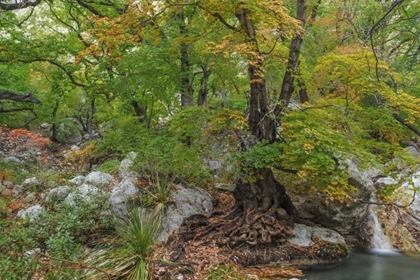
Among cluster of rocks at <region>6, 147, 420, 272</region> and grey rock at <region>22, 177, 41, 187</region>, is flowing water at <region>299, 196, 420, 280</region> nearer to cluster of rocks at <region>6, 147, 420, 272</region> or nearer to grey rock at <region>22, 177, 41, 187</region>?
cluster of rocks at <region>6, 147, 420, 272</region>

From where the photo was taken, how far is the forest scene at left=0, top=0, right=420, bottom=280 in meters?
5.40

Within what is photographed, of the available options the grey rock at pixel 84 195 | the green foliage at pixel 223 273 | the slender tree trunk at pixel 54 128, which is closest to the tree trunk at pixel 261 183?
the green foliage at pixel 223 273

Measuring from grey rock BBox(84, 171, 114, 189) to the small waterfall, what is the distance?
647cm

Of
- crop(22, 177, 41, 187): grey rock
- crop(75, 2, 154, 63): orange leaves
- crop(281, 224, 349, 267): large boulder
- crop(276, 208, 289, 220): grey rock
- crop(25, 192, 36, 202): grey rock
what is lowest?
crop(281, 224, 349, 267): large boulder

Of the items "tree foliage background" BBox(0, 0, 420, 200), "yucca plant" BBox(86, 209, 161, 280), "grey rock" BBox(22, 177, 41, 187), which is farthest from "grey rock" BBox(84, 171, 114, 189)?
"yucca plant" BBox(86, 209, 161, 280)

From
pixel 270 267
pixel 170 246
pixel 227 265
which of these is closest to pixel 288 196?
pixel 270 267

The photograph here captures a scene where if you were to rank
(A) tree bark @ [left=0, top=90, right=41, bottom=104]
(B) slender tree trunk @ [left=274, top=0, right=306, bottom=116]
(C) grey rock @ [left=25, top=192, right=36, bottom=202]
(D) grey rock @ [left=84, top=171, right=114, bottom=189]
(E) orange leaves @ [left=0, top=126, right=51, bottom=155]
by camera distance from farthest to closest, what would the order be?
A: (E) orange leaves @ [left=0, top=126, right=51, bottom=155], (A) tree bark @ [left=0, top=90, right=41, bottom=104], (C) grey rock @ [left=25, top=192, right=36, bottom=202], (D) grey rock @ [left=84, top=171, right=114, bottom=189], (B) slender tree trunk @ [left=274, top=0, right=306, bottom=116]

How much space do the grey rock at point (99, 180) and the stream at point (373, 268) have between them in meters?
4.85

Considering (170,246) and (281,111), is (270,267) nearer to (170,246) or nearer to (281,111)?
(170,246)

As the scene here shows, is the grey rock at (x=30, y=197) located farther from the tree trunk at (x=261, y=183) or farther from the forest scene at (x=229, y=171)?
the tree trunk at (x=261, y=183)

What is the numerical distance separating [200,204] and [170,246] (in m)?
1.78

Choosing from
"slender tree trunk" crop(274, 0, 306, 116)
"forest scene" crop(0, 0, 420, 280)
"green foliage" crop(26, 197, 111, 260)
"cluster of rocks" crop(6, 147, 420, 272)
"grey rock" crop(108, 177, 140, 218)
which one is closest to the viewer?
"green foliage" crop(26, 197, 111, 260)

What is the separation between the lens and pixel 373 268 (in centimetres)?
657

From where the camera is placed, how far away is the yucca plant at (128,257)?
4461mm
